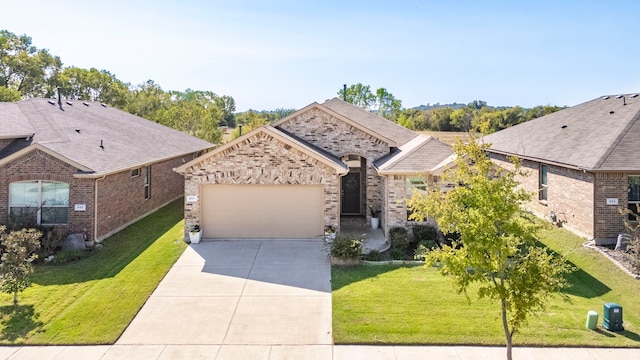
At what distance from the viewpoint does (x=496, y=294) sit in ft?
22.8

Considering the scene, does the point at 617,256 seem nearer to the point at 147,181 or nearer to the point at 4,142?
the point at 147,181

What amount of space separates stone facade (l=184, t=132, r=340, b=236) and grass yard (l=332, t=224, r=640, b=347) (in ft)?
13.6

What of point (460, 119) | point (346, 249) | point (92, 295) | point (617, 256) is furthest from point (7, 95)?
point (460, 119)

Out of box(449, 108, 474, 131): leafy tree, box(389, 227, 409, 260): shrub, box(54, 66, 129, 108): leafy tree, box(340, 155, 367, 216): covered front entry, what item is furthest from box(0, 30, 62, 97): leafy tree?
box(449, 108, 474, 131): leafy tree

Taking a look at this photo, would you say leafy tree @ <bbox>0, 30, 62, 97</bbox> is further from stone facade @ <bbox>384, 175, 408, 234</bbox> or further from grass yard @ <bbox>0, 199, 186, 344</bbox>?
stone facade @ <bbox>384, 175, 408, 234</bbox>

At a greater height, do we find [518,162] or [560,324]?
[518,162]

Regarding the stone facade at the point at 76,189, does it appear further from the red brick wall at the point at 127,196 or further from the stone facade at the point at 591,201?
the stone facade at the point at 591,201

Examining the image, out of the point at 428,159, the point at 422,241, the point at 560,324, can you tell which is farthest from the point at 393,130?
the point at 560,324

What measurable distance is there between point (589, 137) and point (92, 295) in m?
18.8

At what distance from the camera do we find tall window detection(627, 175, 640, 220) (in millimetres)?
14609

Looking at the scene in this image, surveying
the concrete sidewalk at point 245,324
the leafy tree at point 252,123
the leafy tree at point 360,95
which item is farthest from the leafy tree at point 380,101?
the concrete sidewalk at point 245,324

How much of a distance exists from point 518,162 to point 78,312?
1046 centimetres

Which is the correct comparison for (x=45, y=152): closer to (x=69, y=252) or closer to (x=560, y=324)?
(x=69, y=252)

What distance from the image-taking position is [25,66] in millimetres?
47844
